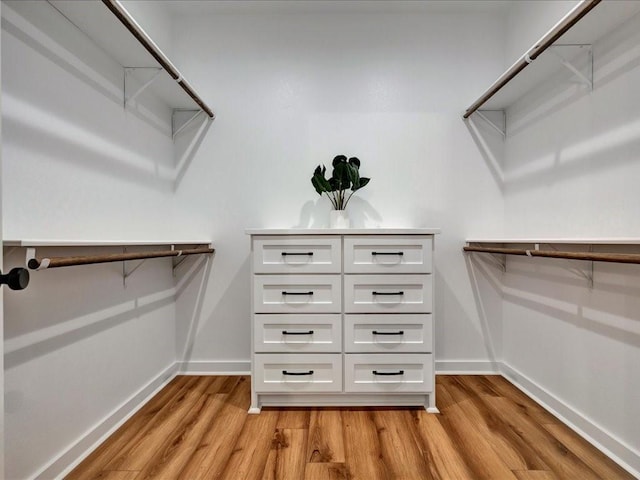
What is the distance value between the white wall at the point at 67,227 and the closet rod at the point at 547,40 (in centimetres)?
185

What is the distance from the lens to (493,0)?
7.38ft

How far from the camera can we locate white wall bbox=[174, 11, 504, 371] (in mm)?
2369

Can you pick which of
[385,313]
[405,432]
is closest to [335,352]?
[385,313]

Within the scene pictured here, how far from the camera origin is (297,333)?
5.98 ft

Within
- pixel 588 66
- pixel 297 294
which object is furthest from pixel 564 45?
pixel 297 294

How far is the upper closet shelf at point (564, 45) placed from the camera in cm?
132

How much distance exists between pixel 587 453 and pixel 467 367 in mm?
909

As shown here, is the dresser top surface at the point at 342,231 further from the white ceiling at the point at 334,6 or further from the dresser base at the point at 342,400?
the white ceiling at the point at 334,6

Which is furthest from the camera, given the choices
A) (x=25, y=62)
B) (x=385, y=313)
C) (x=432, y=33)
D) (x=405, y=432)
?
(x=432, y=33)

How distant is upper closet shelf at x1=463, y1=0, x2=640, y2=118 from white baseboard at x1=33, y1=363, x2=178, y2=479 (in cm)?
238

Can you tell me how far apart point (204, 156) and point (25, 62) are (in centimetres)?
118

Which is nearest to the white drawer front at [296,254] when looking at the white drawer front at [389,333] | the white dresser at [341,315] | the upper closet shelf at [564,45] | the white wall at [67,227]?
the white dresser at [341,315]

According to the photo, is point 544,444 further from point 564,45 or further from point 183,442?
point 564,45

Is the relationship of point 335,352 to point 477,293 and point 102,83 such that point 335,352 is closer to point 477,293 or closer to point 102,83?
point 477,293
